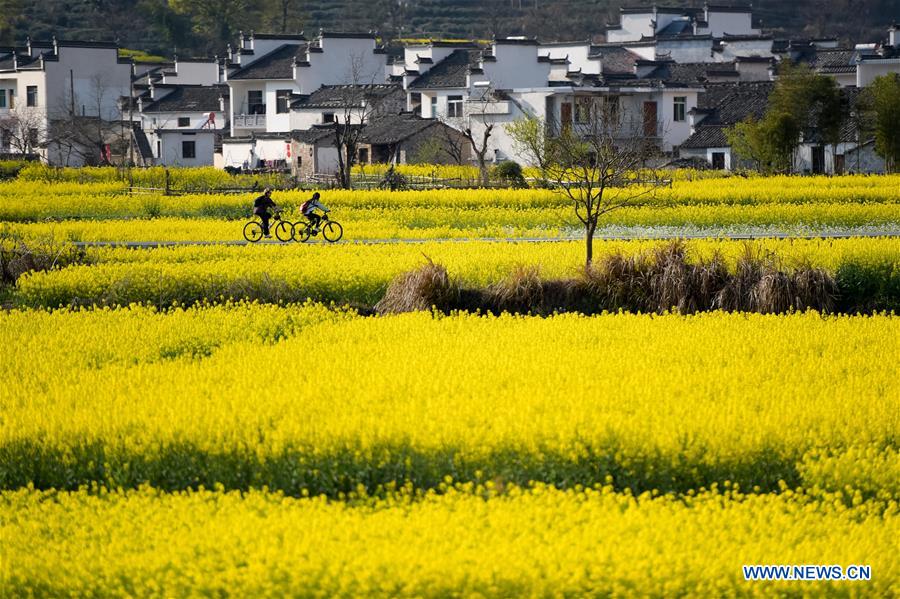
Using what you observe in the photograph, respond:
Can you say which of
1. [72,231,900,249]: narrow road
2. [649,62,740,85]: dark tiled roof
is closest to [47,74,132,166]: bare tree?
[649,62,740,85]: dark tiled roof

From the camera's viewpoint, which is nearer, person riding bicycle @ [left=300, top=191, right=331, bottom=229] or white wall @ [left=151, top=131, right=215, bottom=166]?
person riding bicycle @ [left=300, top=191, right=331, bottom=229]

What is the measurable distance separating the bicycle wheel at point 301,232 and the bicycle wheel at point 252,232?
838 mm

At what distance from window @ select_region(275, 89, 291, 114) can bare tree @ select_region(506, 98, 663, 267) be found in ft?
51.3

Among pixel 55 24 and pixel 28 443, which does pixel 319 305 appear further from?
pixel 55 24

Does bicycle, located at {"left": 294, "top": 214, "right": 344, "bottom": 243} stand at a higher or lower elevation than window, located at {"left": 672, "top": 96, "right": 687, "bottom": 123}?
lower

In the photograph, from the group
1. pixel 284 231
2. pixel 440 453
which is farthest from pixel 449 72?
pixel 440 453

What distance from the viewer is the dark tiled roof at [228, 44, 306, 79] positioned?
75250 millimetres

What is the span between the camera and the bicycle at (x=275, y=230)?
31516 millimetres

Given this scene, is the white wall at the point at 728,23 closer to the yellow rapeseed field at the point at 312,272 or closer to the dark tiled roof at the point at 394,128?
the dark tiled roof at the point at 394,128

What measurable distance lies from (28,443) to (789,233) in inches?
950

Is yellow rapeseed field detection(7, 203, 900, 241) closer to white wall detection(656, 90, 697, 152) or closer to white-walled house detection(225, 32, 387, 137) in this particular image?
white wall detection(656, 90, 697, 152)

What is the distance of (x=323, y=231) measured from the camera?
3102 cm

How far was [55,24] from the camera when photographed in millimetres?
102312

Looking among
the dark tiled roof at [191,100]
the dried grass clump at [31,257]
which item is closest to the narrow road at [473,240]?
the dried grass clump at [31,257]
